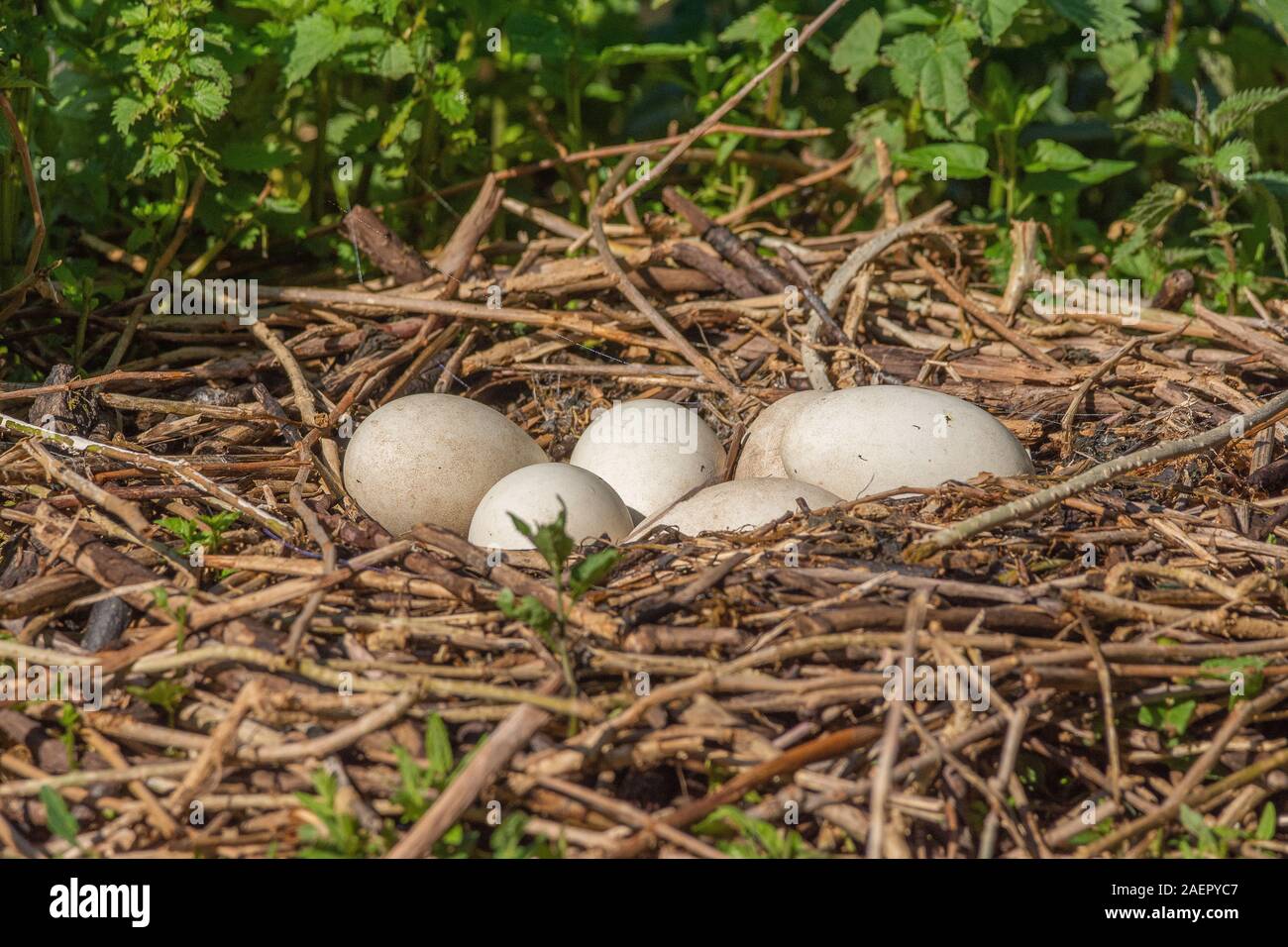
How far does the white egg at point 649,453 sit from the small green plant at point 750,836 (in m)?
1.11

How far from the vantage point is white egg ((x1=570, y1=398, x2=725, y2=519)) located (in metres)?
2.89

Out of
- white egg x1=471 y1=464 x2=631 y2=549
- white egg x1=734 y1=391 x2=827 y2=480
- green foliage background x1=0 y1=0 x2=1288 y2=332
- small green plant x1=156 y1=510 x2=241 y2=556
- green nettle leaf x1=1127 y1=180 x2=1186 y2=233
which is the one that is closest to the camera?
small green plant x1=156 y1=510 x2=241 y2=556

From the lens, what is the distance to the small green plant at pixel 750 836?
177 cm

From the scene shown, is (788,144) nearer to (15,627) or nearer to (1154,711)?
(1154,711)

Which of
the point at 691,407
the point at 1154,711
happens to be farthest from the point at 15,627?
the point at 1154,711

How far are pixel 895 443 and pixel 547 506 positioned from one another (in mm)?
783

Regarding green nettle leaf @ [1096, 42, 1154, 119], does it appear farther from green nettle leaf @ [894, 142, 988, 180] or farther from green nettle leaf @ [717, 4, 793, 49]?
green nettle leaf @ [717, 4, 793, 49]

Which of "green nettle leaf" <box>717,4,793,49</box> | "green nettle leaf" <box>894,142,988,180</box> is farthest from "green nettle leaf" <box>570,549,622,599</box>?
"green nettle leaf" <box>717,4,793,49</box>

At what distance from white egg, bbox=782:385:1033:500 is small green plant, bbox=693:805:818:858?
3.38ft

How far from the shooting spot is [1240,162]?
362cm

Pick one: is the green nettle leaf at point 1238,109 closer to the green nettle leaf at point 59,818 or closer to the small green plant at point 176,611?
the small green plant at point 176,611

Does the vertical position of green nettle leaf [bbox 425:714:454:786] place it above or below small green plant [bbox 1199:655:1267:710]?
below

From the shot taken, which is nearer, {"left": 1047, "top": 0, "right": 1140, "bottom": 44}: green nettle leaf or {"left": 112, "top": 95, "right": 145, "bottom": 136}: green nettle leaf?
{"left": 112, "top": 95, "right": 145, "bottom": 136}: green nettle leaf

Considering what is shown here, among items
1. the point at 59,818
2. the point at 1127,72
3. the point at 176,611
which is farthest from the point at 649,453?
the point at 1127,72
